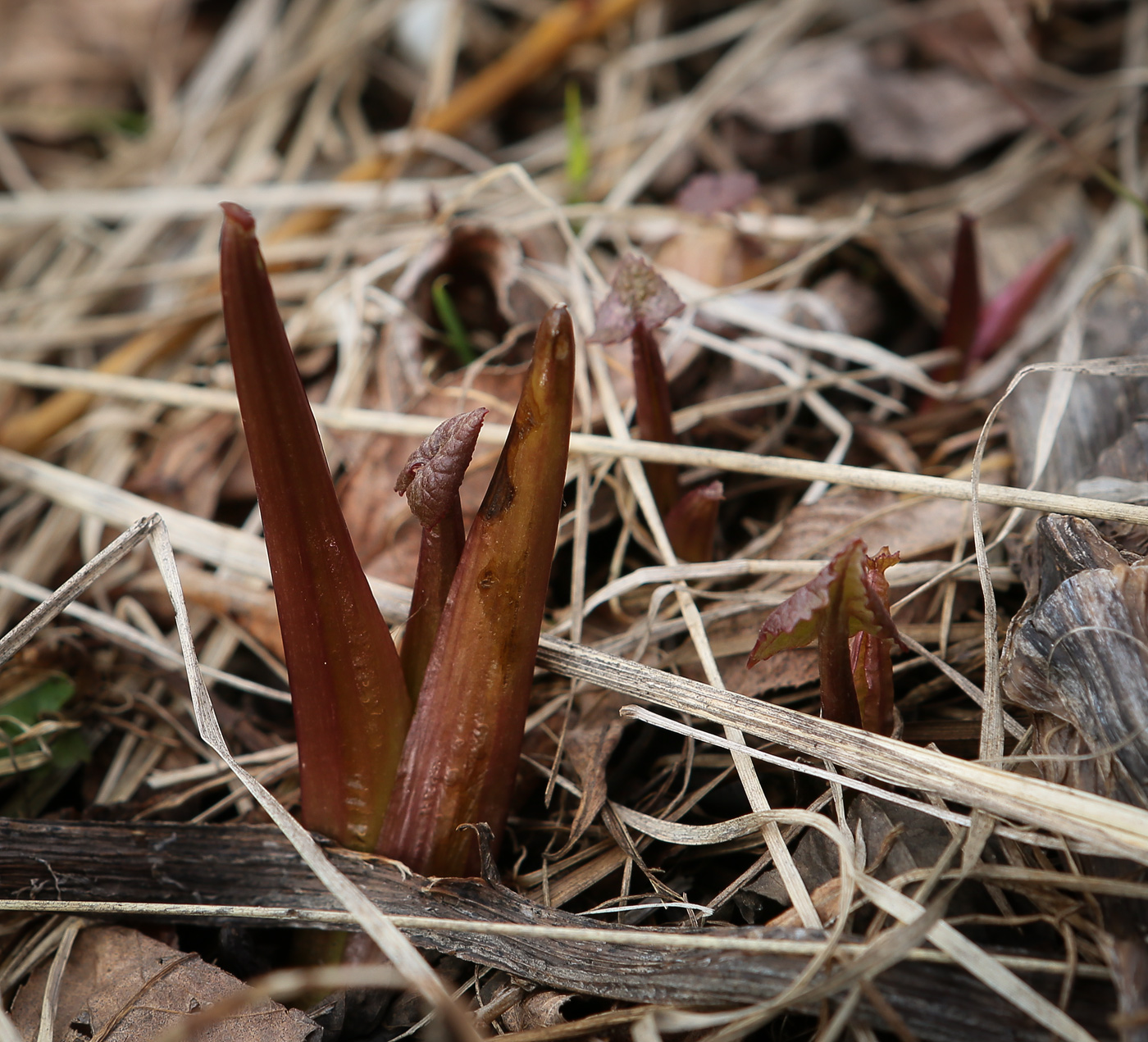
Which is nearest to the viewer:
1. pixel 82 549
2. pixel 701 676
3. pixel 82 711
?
pixel 701 676

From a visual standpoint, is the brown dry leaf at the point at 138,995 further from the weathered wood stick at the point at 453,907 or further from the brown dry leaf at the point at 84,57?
the brown dry leaf at the point at 84,57

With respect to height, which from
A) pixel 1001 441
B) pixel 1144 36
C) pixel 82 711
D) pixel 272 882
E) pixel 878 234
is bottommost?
pixel 272 882

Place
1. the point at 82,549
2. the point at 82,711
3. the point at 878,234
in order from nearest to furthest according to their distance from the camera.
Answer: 1. the point at 82,711
2. the point at 82,549
3. the point at 878,234

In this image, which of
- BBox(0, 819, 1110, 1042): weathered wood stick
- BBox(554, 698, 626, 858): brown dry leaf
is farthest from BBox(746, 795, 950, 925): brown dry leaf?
BBox(554, 698, 626, 858): brown dry leaf

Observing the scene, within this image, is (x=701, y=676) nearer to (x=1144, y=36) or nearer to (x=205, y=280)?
(x=205, y=280)

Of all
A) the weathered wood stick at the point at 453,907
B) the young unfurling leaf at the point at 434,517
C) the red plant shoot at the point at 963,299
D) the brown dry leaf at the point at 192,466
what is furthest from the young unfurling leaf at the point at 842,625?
the brown dry leaf at the point at 192,466

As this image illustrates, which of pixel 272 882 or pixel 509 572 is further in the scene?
pixel 272 882

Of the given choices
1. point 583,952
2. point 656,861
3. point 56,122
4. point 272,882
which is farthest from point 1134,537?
point 56,122
